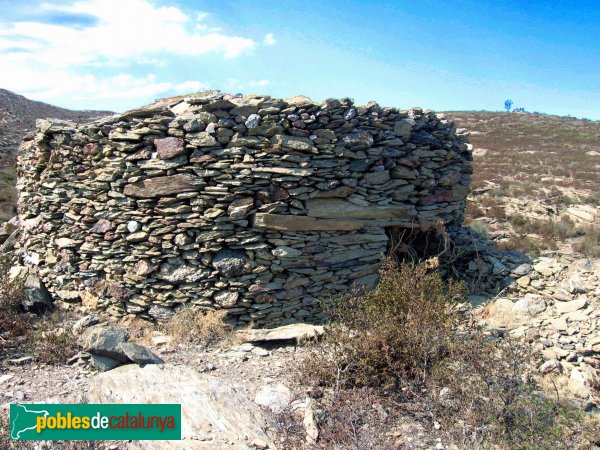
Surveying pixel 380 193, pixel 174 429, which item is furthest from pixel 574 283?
pixel 174 429

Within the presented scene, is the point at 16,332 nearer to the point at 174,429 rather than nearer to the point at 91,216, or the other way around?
the point at 91,216

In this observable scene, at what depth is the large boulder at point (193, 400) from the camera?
11.6 ft

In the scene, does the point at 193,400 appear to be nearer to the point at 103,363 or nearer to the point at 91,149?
the point at 103,363

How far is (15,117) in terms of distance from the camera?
29375 mm

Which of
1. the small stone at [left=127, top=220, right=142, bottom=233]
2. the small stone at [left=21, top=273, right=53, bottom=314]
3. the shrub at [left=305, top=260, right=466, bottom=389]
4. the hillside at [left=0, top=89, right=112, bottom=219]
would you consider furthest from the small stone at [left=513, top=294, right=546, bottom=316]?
the hillside at [left=0, top=89, right=112, bottom=219]

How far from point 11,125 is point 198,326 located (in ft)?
93.1

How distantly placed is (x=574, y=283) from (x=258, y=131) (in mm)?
5143

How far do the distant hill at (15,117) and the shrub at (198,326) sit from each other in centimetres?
1736

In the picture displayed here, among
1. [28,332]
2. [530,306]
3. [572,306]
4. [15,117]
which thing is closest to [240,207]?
[28,332]

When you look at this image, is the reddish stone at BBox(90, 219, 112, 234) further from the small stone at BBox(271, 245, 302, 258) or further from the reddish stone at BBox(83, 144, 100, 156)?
the small stone at BBox(271, 245, 302, 258)

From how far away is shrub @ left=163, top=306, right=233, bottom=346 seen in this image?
5.75 metres

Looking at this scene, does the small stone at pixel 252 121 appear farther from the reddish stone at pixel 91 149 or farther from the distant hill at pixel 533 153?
the distant hill at pixel 533 153

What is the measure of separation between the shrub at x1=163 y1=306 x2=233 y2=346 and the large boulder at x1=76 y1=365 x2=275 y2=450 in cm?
116

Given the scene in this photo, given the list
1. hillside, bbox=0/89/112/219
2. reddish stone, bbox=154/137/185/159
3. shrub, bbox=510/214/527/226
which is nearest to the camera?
reddish stone, bbox=154/137/185/159
